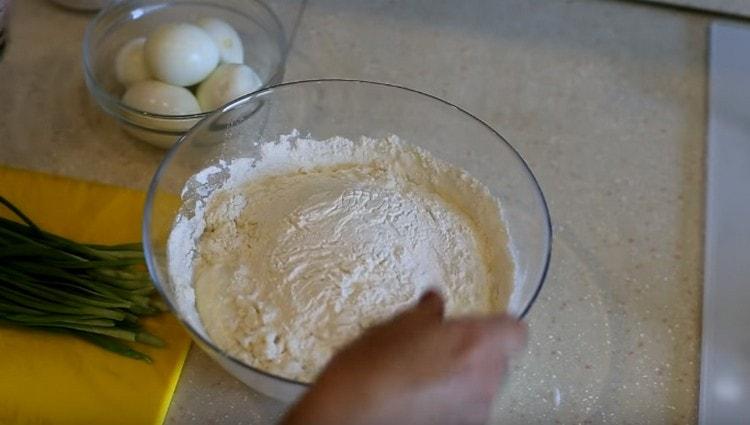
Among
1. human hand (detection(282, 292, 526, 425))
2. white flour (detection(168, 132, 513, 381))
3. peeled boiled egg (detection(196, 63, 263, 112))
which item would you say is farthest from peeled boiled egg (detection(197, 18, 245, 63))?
human hand (detection(282, 292, 526, 425))

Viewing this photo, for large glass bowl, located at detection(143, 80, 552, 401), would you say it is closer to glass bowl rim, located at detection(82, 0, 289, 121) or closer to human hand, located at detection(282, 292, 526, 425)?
glass bowl rim, located at detection(82, 0, 289, 121)

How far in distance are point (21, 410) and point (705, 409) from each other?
718 millimetres

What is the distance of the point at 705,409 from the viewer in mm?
840

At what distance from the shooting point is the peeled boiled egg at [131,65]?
1022mm

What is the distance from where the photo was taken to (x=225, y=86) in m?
0.99

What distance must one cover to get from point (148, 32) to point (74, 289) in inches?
18.3

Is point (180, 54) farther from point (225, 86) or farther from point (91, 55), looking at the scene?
point (91, 55)

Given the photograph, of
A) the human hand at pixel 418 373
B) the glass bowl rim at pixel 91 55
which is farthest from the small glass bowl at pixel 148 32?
the human hand at pixel 418 373

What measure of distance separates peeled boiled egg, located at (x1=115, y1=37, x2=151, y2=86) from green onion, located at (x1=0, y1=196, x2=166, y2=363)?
0.82ft

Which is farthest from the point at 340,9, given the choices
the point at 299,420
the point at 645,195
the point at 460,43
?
the point at 299,420

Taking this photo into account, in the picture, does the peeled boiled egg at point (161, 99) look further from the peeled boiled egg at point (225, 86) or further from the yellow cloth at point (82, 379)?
the yellow cloth at point (82, 379)

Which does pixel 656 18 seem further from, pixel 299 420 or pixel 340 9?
pixel 299 420

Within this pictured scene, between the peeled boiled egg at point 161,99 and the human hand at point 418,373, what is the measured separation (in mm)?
574

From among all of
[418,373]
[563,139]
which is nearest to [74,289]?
[418,373]
